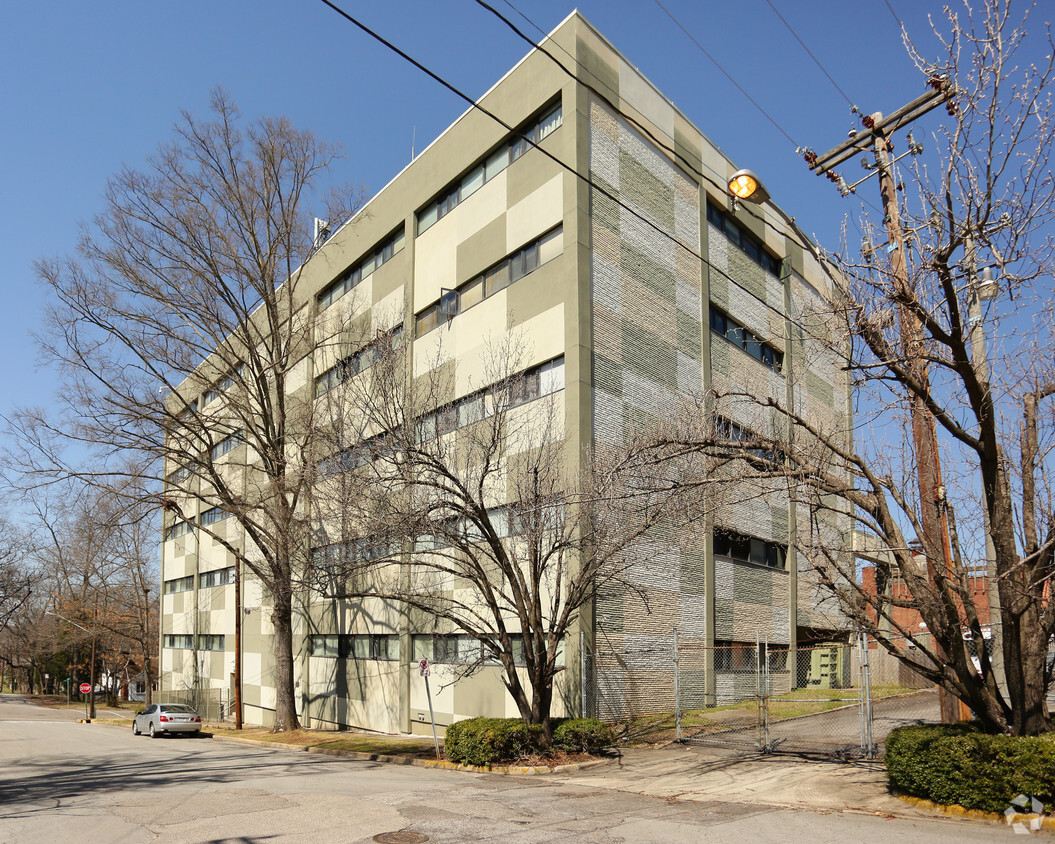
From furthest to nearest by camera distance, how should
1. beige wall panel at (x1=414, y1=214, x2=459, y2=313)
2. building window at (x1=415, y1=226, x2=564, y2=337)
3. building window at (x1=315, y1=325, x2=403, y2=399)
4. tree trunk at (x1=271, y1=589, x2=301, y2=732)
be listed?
tree trunk at (x1=271, y1=589, x2=301, y2=732), building window at (x1=315, y1=325, x2=403, y2=399), beige wall panel at (x1=414, y1=214, x2=459, y2=313), building window at (x1=415, y1=226, x2=564, y2=337)

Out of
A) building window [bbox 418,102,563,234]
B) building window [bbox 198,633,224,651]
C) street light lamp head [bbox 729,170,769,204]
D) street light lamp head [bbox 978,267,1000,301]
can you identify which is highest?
building window [bbox 418,102,563,234]

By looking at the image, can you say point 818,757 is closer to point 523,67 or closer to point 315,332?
point 523,67

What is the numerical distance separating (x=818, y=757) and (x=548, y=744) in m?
5.18

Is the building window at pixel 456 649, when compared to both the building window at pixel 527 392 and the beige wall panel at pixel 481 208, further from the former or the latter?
the beige wall panel at pixel 481 208

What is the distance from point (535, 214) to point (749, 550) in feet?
41.8

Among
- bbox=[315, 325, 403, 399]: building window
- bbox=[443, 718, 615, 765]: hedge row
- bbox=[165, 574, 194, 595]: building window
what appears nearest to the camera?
bbox=[443, 718, 615, 765]: hedge row

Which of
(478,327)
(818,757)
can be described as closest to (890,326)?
(818,757)

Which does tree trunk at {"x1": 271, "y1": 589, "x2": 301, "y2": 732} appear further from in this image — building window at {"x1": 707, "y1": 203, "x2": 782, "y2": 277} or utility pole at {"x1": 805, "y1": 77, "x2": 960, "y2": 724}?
utility pole at {"x1": 805, "y1": 77, "x2": 960, "y2": 724}

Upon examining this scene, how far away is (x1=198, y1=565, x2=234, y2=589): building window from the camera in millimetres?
40250

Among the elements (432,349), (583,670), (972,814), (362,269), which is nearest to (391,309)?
(432,349)

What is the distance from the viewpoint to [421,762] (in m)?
18.3

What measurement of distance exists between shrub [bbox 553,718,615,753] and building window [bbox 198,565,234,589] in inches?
1064

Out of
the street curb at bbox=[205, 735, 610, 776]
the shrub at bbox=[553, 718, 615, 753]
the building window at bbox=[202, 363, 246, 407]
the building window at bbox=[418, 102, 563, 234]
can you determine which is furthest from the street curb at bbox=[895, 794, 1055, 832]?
the building window at bbox=[202, 363, 246, 407]

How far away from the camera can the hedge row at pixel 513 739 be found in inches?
648
